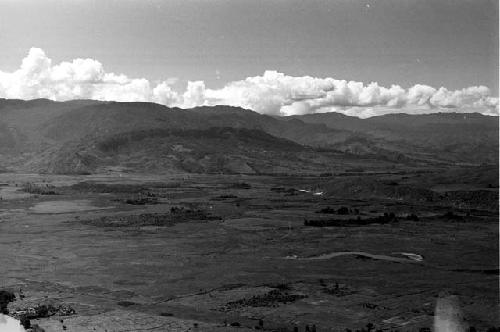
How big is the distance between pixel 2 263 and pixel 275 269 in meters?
46.3

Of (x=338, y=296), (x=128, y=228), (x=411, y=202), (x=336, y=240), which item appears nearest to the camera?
(x=338, y=296)

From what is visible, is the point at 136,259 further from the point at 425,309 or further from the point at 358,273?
the point at 425,309

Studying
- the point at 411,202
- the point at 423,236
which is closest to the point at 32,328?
the point at 423,236

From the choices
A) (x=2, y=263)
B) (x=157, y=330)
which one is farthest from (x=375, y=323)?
(x=2, y=263)

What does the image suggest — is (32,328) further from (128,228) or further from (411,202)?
(411,202)

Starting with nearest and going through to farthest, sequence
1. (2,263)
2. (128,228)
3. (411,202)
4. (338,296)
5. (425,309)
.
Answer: (425,309) < (338,296) < (2,263) < (128,228) < (411,202)

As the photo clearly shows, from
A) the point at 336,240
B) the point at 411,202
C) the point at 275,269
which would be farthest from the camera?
the point at 411,202

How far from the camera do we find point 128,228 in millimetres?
137625

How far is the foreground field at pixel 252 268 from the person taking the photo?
6375 centimetres

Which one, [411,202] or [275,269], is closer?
[275,269]

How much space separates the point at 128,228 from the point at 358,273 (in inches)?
2738

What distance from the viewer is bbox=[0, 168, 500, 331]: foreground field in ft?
209

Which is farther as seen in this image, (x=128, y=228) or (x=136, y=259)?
(x=128, y=228)

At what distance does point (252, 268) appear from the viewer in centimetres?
8988
